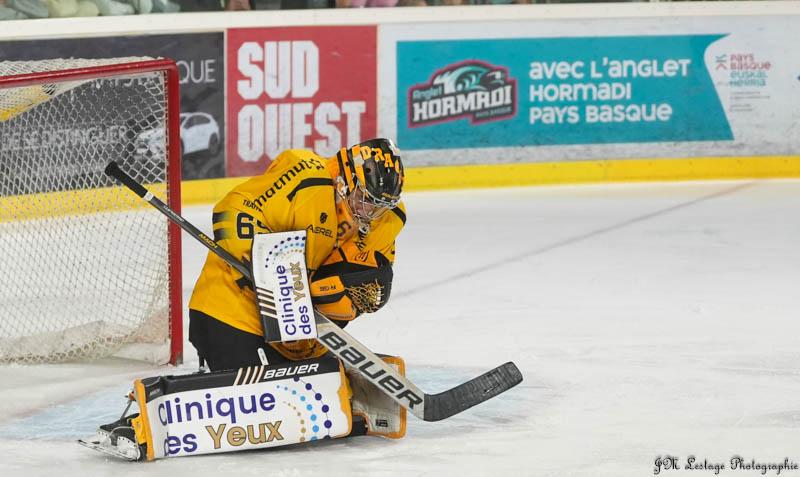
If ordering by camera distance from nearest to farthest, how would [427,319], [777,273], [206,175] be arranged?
1. [427,319]
2. [777,273]
3. [206,175]

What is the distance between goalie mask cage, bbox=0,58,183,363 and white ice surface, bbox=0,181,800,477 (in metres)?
0.18

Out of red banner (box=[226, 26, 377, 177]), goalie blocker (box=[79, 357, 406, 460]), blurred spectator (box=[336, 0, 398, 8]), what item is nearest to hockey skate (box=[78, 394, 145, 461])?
goalie blocker (box=[79, 357, 406, 460])

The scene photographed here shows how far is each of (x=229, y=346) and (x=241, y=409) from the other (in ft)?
0.74

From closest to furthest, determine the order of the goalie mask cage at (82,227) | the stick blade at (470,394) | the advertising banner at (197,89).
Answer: the stick blade at (470,394), the goalie mask cage at (82,227), the advertising banner at (197,89)

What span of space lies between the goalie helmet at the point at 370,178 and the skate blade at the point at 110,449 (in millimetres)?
796

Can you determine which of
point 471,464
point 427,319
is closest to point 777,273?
point 427,319

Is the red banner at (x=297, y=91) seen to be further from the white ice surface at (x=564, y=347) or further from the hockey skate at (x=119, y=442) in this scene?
the hockey skate at (x=119, y=442)

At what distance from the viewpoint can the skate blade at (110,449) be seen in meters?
3.47

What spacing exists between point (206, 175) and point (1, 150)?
7.29 feet

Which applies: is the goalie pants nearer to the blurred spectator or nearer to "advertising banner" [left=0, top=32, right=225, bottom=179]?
"advertising banner" [left=0, top=32, right=225, bottom=179]

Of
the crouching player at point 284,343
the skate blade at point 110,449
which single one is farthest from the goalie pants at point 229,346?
the skate blade at point 110,449

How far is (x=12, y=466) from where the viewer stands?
11.5 feet

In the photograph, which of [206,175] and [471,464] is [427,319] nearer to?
[471,464]

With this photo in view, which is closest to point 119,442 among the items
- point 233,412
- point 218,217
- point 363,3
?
point 233,412
